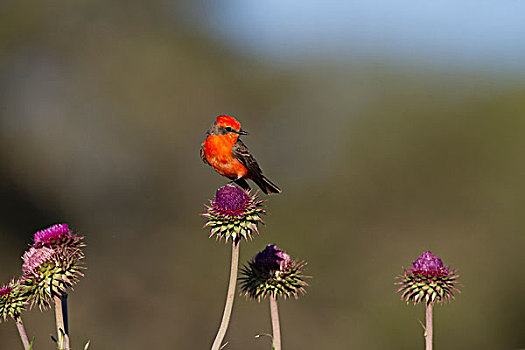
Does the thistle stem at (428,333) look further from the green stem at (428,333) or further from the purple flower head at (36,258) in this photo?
the purple flower head at (36,258)

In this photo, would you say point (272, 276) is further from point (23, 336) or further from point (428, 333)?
point (23, 336)

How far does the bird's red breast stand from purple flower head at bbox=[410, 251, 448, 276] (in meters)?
1.33

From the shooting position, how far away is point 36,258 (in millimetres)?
3180

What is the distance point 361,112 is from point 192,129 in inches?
202

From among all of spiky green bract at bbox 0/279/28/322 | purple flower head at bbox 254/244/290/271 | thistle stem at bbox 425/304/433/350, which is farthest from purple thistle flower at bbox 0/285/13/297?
thistle stem at bbox 425/304/433/350

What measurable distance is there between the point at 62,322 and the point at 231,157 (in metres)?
1.70

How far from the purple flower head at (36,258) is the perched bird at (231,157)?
1.34m

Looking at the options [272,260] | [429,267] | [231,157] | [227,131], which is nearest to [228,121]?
[227,131]

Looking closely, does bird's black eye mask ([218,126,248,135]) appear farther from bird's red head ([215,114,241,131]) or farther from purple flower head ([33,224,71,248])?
purple flower head ([33,224,71,248])

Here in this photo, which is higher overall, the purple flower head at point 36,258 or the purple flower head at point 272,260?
the purple flower head at point 272,260

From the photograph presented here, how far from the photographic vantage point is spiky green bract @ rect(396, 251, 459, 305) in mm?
3398

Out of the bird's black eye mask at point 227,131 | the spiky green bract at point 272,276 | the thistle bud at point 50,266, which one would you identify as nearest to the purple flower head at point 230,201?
the bird's black eye mask at point 227,131

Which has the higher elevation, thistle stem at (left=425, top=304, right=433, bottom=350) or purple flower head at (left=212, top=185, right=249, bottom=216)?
purple flower head at (left=212, top=185, right=249, bottom=216)

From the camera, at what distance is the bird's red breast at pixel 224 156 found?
3.98 meters
